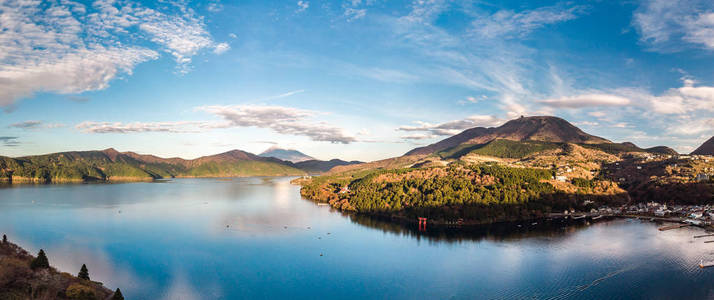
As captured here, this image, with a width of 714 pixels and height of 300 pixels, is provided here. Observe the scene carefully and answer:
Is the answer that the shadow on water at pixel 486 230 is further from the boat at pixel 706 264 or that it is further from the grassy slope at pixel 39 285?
the grassy slope at pixel 39 285

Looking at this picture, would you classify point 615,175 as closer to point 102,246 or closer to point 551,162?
point 551,162

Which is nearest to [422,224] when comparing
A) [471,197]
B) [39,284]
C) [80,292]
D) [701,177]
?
[471,197]

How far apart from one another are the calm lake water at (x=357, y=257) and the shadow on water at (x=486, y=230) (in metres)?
0.39

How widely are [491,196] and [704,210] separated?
47805 mm

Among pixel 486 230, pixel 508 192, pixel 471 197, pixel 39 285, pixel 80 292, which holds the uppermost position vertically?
pixel 508 192

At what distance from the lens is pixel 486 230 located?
7388 cm

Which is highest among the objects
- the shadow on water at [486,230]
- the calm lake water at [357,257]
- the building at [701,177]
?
the building at [701,177]

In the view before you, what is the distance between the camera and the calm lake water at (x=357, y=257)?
1662 inches

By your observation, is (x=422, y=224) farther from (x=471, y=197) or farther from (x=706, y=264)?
(x=706, y=264)

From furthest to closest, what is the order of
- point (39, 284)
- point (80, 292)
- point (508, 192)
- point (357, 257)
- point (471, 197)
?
point (508, 192) < point (471, 197) < point (357, 257) < point (39, 284) < point (80, 292)

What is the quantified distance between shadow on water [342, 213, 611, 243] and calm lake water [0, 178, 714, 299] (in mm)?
391

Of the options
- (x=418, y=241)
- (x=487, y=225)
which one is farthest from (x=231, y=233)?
(x=487, y=225)

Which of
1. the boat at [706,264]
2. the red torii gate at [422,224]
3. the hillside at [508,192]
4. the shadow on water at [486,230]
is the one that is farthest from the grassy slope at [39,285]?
the boat at [706,264]

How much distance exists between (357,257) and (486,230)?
31.5 meters
